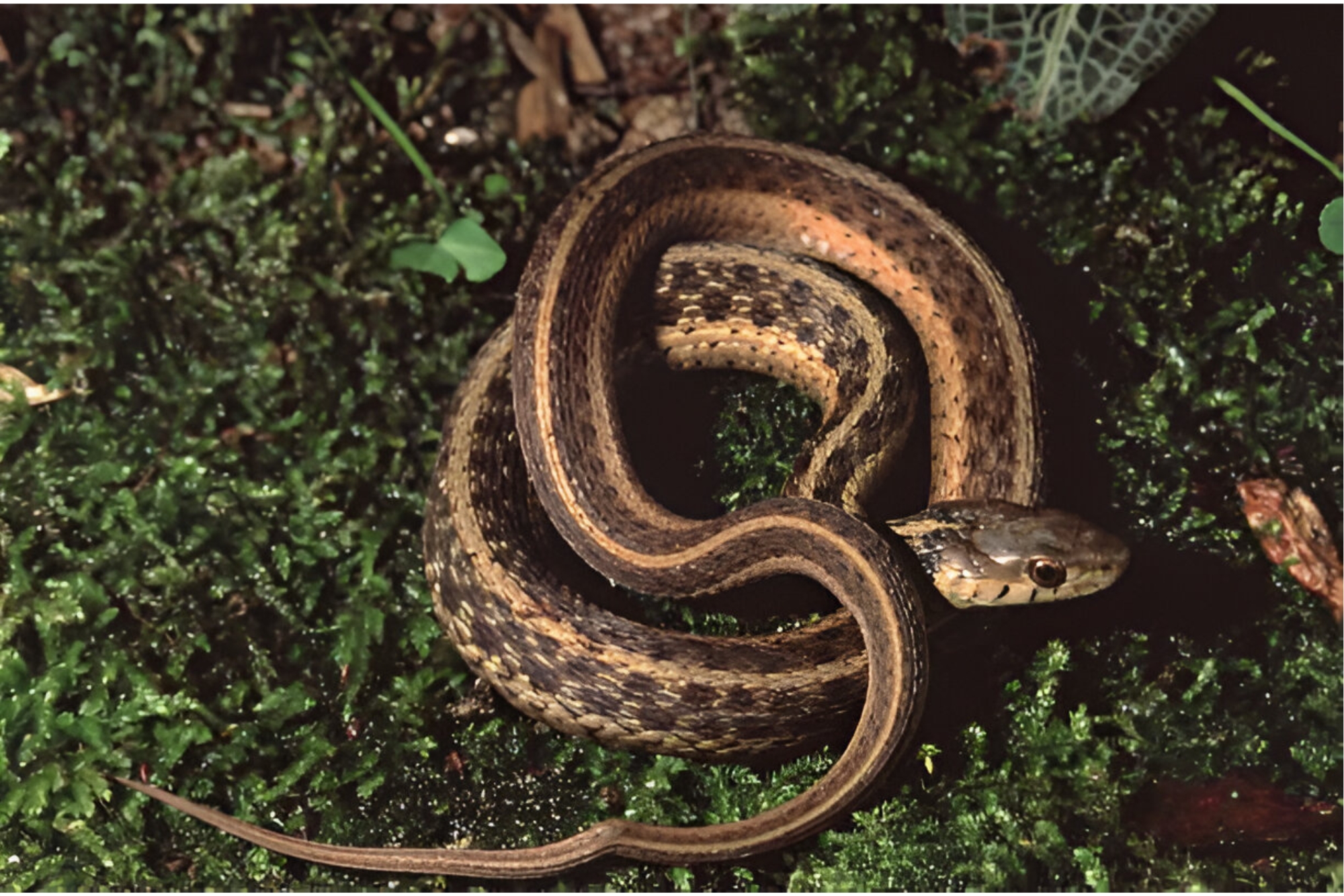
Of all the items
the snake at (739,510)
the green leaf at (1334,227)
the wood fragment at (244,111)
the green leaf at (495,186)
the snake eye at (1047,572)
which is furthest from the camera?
the wood fragment at (244,111)

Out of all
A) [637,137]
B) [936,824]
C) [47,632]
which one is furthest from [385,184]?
[936,824]

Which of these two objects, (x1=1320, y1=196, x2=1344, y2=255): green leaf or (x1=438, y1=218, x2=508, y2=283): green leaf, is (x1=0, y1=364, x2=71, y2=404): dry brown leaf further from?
(x1=1320, y1=196, x2=1344, y2=255): green leaf

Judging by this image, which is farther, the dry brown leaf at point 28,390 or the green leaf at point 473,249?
the green leaf at point 473,249

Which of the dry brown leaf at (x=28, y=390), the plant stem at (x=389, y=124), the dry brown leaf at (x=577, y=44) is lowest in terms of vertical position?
the dry brown leaf at (x=28, y=390)

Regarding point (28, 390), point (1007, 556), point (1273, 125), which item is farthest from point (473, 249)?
point (1273, 125)

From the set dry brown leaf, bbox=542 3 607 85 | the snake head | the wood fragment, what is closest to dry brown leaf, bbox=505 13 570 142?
dry brown leaf, bbox=542 3 607 85

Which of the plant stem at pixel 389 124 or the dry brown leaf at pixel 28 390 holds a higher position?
the plant stem at pixel 389 124

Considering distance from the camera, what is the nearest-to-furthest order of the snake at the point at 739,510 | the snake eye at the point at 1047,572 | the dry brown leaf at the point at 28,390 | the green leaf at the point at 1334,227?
the snake at the point at 739,510 < the snake eye at the point at 1047,572 < the green leaf at the point at 1334,227 < the dry brown leaf at the point at 28,390

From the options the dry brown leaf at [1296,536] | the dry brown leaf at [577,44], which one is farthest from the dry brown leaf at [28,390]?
the dry brown leaf at [1296,536]

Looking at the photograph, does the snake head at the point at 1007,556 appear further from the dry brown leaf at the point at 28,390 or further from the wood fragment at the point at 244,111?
the wood fragment at the point at 244,111
